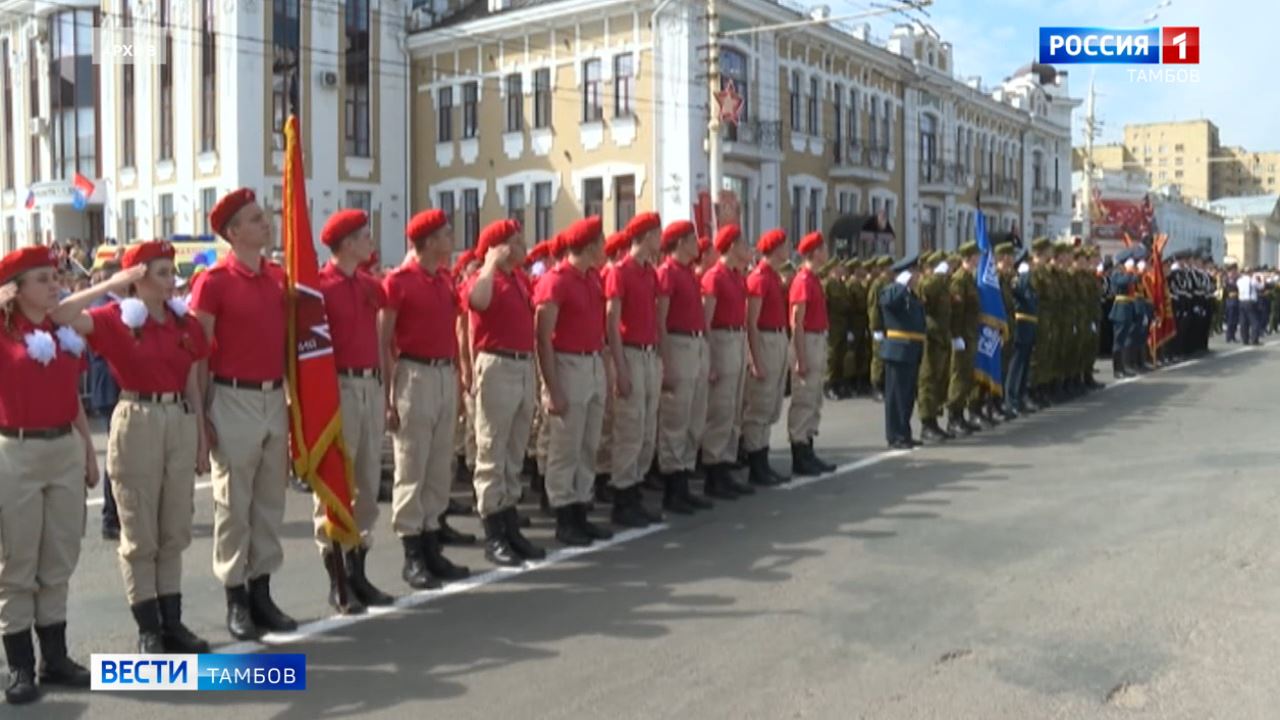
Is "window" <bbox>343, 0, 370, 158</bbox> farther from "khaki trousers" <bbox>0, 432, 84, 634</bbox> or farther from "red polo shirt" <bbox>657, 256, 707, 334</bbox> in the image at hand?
"khaki trousers" <bbox>0, 432, 84, 634</bbox>

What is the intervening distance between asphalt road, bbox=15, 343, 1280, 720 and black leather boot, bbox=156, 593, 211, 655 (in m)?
0.35

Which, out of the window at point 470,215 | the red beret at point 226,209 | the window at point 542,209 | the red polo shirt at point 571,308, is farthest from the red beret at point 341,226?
the window at point 470,215

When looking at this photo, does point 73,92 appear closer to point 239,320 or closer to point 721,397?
point 721,397

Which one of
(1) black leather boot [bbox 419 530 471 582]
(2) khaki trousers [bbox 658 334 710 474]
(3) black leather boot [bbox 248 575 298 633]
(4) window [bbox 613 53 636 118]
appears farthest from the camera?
(4) window [bbox 613 53 636 118]

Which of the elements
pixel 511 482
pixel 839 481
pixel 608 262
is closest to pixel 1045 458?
pixel 839 481

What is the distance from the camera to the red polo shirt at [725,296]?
9516 mm

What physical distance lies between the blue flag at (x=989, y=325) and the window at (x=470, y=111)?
27329mm

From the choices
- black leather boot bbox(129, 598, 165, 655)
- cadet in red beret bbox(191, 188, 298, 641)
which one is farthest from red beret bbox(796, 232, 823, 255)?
black leather boot bbox(129, 598, 165, 655)

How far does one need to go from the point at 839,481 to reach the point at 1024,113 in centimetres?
5131

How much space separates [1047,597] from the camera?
21.0 ft

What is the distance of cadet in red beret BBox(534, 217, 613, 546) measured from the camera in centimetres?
768

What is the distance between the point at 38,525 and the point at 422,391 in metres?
2.24

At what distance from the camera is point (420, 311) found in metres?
6.93

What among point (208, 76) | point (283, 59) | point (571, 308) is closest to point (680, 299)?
point (571, 308)
